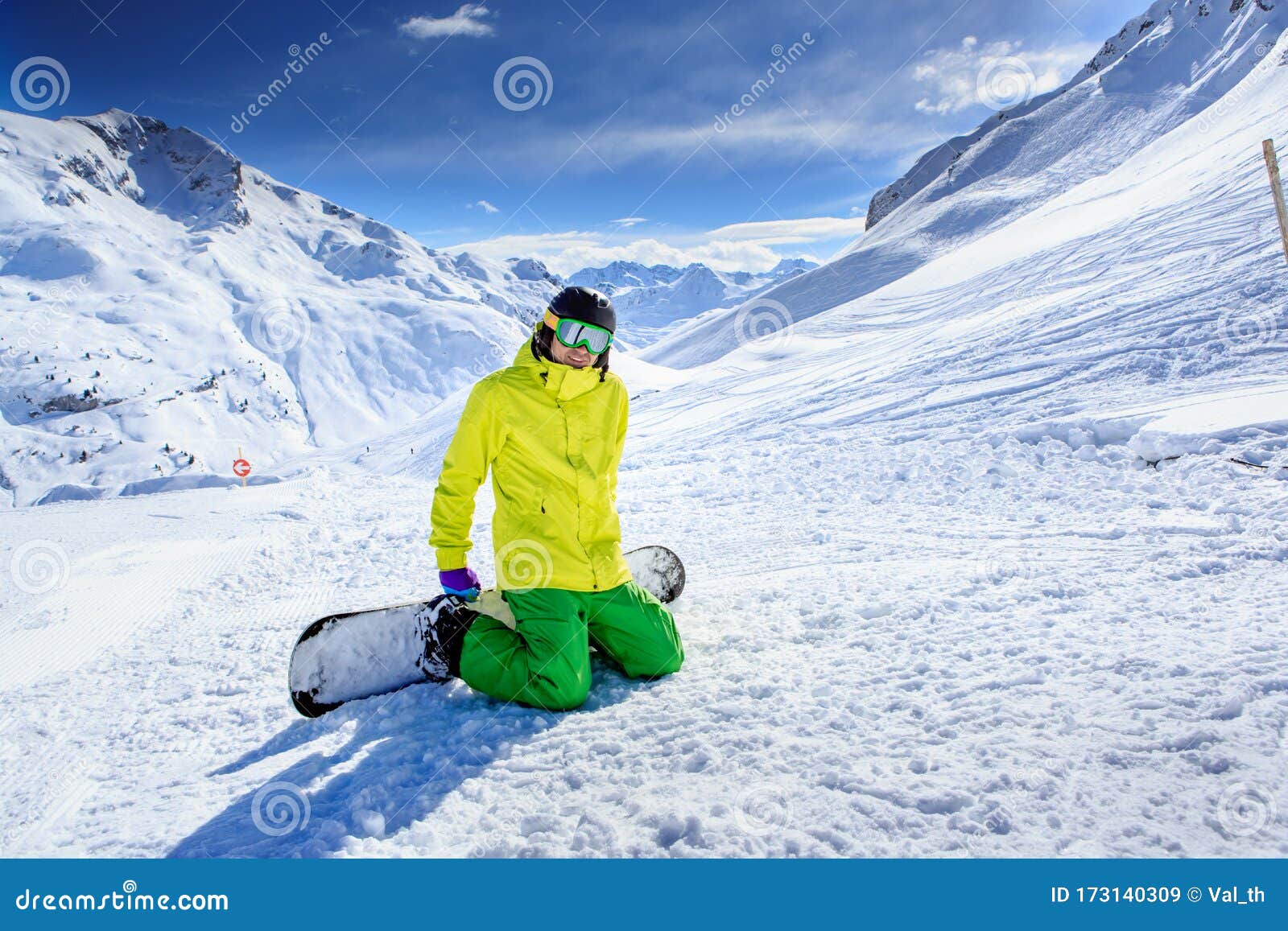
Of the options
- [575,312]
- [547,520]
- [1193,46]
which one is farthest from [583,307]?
[1193,46]

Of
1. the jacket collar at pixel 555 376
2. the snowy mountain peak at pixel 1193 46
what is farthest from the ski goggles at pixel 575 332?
the snowy mountain peak at pixel 1193 46

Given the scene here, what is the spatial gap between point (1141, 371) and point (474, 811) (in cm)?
876

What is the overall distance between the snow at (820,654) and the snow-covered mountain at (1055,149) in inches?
1270

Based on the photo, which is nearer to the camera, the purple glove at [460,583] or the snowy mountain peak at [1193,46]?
the purple glove at [460,583]

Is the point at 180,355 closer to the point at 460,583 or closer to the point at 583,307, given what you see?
the point at 460,583

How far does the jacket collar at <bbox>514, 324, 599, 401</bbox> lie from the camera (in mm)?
3143

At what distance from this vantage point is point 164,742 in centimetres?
294

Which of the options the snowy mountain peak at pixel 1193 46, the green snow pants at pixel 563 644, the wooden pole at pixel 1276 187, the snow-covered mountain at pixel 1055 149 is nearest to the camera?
the green snow pants at pixel 563 644

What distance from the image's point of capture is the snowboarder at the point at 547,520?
9.89 feet

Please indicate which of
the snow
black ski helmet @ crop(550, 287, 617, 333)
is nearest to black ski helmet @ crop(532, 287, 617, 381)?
black ski helmet @ crop(550, 287, 617, 333)

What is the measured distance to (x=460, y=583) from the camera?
303cm

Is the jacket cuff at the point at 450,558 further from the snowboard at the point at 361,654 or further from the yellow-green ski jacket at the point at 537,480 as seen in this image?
the snowboard at the point at 361,654

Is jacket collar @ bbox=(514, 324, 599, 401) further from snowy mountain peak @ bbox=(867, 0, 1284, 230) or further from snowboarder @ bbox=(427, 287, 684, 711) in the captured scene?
snowy mountain peak @ bbox=(867, 0, 1284, 230)
